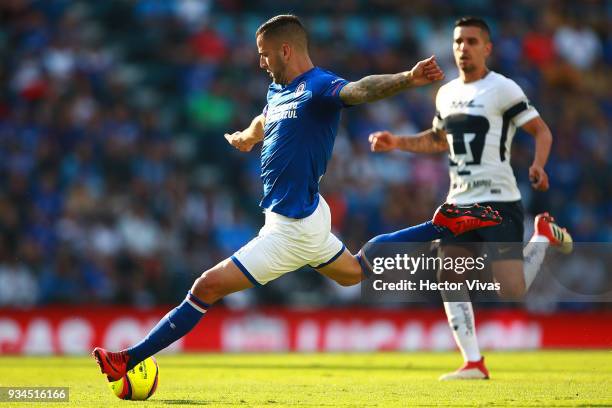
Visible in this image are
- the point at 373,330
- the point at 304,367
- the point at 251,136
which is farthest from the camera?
the point at 373,330

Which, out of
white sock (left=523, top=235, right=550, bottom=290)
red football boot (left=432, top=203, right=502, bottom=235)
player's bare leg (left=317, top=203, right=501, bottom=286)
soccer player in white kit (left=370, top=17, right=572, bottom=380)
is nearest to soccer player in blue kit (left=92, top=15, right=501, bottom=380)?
player's bare leg (left=317, top=203, right=501, bottom=286)

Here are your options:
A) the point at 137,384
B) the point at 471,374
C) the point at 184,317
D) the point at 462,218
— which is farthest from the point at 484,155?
the point at 137,384

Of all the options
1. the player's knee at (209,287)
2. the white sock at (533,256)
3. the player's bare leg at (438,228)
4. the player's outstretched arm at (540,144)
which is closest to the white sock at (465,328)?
the white sock at (533,256)

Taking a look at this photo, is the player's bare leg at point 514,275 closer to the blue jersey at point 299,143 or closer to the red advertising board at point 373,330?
the blue jersey at point 299,143

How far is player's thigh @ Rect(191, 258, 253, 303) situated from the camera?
7.68 metres

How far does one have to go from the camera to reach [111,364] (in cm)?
766

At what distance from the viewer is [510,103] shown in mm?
9039

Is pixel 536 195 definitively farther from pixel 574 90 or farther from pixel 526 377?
pixel 526 377

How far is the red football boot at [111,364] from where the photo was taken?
7.65m

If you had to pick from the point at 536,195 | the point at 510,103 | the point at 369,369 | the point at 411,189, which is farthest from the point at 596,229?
the point at 510,103

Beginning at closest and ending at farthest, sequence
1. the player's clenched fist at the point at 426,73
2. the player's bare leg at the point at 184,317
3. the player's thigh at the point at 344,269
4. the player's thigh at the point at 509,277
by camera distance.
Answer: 1. the player's clenched fist at the point at 426,73
2. the player's bare leg at the point at 184,317
3. the player's thigh at the point at 344,269
4. the player's thigh at the point at 509,277

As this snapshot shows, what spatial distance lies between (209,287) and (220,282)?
0.29ft

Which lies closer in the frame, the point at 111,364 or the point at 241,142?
the point at 111,364

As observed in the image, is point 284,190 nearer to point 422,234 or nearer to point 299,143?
point 299,143
